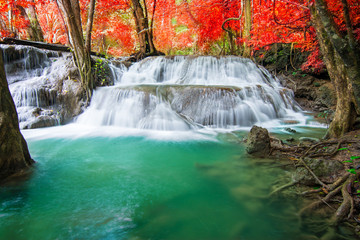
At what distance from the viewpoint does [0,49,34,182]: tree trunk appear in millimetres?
2785

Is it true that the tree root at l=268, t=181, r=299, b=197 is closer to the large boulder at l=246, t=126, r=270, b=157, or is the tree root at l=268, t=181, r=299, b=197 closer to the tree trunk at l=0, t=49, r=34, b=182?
the large boulder at l=246, t=126, r=270, b=157

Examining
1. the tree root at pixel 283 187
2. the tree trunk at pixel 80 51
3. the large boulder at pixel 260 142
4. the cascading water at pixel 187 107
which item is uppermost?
the tree trunk at pixel 80 51

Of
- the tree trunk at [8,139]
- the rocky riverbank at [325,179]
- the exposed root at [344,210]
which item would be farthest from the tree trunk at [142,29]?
the exposed root at [344,210]

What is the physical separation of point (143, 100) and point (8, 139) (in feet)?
14.3

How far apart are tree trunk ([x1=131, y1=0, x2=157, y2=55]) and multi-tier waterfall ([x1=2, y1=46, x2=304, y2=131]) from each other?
13.2 feet

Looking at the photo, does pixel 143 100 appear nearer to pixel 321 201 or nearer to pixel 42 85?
pixel 42 85

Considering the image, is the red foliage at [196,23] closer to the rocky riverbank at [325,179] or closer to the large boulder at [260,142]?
the large boulder at [260,142]

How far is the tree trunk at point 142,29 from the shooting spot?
40.5 ft

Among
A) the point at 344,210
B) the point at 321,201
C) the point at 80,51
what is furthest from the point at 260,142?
the point at 80,51

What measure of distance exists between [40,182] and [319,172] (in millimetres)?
3921

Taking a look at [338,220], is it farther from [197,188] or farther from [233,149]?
[233,149]

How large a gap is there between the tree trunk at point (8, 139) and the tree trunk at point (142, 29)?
10220mm

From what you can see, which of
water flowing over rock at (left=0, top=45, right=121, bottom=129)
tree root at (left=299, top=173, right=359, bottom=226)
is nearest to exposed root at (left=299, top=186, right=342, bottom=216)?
tree root at (left=299, top=173, right=359, bottom=226)

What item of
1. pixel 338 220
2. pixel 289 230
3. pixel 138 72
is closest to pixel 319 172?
pixel 338 220
